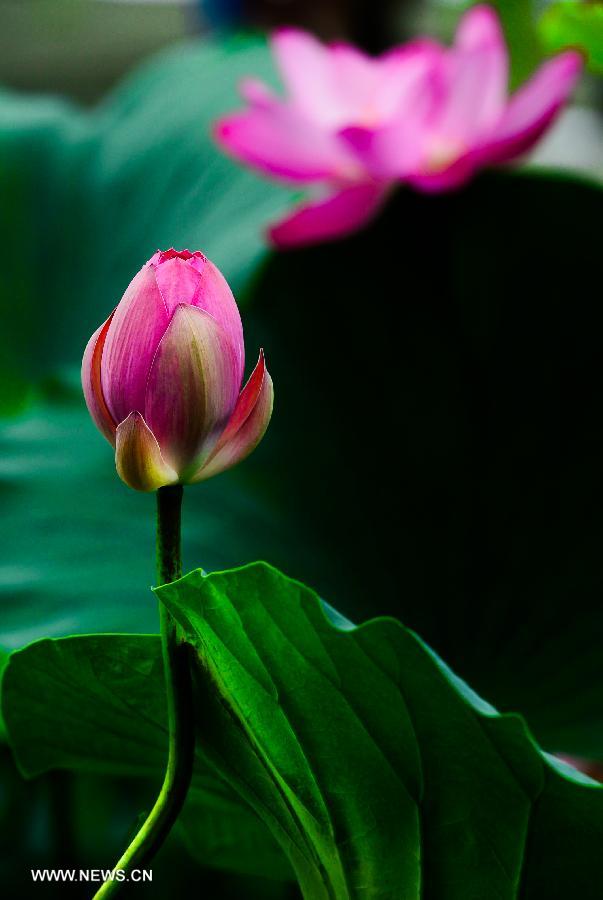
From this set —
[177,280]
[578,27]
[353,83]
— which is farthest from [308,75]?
[177,280]

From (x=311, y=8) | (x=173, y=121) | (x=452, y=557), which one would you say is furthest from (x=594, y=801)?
(x=311, y=8)

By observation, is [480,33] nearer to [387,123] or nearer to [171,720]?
[387,123]

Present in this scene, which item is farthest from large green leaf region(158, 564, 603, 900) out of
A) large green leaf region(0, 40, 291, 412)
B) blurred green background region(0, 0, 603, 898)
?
large green leaf region(0, 40, 291, 412)

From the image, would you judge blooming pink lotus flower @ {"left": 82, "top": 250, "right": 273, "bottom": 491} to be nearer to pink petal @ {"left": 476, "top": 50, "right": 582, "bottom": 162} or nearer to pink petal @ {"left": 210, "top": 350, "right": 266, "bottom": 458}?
pink petal @ {"left": 210, "top": 350, "right": 266, "bottom": 458}

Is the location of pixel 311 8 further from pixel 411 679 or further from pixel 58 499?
pixel 411 679

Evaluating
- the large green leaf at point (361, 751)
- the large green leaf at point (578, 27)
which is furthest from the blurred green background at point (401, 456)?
the large green leaf at point (361, 751)

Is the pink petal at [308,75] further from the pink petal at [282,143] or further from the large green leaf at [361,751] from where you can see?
the large green leaf at [361,751]
